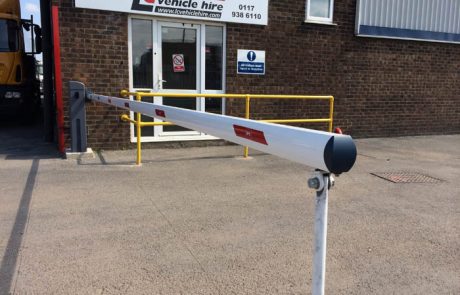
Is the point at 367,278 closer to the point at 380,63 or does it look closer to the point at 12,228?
the point at 12,228

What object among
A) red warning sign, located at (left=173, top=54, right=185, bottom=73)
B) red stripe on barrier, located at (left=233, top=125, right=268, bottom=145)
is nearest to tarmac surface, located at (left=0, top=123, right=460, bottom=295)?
red stripe on barrier, located at (left=233, top=125, right=268, bottom=145)

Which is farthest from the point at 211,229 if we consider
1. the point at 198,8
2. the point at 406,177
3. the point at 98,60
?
the point at 198,8

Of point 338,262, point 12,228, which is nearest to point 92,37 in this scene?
point 12,228

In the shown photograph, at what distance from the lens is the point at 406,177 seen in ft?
21.4

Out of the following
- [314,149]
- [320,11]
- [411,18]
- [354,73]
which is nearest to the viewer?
[314,149]

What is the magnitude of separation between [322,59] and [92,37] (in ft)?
15.7

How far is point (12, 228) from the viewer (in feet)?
13.5

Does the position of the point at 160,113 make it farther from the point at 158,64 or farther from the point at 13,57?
the point at 13,57

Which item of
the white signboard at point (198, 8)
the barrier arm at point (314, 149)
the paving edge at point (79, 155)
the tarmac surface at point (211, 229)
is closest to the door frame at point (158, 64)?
the white signboard at point (198, 8)

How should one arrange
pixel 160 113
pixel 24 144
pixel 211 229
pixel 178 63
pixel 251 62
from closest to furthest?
pixel 160 113, pixel 211 229, pixel 178 63, pixel 24 144, pixel 251 62

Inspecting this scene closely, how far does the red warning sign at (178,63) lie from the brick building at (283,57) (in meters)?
0.04

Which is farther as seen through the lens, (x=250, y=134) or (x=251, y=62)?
(x=251, y=62)

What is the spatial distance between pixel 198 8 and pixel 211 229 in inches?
199

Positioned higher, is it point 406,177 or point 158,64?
point 158,64
